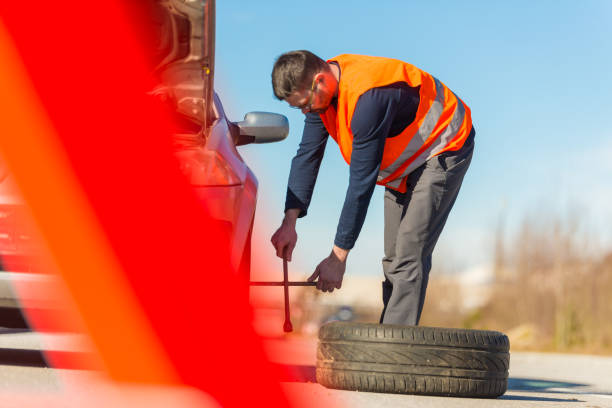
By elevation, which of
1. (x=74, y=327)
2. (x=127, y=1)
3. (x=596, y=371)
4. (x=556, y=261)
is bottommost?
(x=556, y=261)

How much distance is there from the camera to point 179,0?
132 inches

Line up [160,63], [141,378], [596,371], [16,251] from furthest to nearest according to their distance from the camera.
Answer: [596,371], [160,63], [141,378], [16,251]

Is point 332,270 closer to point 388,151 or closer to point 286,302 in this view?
point 286,302

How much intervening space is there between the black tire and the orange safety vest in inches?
33.3

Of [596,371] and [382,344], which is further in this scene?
[596,371]

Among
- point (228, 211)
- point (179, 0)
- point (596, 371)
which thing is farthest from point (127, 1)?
point (596, 371)

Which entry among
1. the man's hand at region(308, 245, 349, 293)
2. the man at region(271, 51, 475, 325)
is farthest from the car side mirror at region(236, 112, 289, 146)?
the man's hand at region(308, 245, 349, 293)

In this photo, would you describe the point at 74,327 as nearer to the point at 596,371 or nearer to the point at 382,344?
the point at 382,344

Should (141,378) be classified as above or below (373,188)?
below

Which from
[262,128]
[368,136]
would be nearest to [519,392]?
[368,136]

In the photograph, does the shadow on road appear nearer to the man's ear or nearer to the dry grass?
the man's ear

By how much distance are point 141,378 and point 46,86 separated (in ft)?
4.02

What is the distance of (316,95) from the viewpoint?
149 inches

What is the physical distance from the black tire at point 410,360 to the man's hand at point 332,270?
10.2 inches
